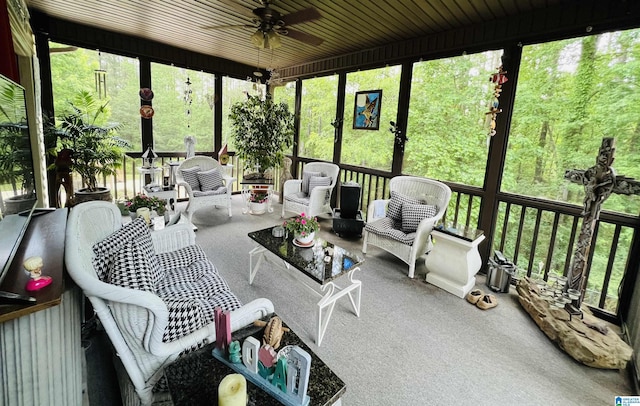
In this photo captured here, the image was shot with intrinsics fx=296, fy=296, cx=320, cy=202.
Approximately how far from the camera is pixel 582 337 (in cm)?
219

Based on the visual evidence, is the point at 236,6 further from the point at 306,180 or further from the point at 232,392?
the point at 232,392

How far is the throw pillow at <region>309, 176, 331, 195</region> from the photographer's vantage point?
4812 millimetres

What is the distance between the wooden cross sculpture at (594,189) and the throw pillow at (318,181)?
10.1ft

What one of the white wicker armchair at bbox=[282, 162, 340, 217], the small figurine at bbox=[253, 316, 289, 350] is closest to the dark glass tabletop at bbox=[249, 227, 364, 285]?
the small figurine at bbox=[253, 316, 289, 350]

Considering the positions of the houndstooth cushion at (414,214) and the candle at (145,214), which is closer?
the candle at (145,214)

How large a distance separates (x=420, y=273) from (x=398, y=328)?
1132 millimetres

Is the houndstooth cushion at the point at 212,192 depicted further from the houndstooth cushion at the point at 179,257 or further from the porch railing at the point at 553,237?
the porch railing at the point at 553,237

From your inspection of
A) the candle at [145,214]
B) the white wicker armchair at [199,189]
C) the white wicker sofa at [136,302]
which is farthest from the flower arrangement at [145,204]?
the white wicker armchair at [199,189]

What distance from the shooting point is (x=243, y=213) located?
17.4ft

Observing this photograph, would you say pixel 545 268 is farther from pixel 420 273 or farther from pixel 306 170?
pixel 306 170

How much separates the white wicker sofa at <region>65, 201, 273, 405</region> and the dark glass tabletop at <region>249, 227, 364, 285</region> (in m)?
0.63

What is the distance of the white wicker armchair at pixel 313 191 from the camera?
4.64m

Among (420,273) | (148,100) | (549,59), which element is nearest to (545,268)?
(420,273)

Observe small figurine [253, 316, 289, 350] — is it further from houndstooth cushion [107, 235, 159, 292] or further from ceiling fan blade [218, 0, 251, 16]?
ceiling fan blade [218, 0, 251, 16]
